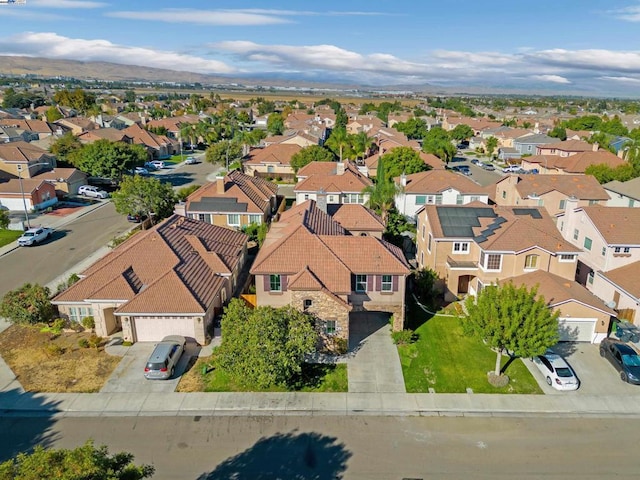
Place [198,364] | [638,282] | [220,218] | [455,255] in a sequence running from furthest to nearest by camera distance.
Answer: [220,218] < [455,255] < [638,282] < [198,364]

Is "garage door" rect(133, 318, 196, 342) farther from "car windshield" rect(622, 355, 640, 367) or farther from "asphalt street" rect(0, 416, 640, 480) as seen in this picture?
"car windshield" rect(622, 355, 640, 367)

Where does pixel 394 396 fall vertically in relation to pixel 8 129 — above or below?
below

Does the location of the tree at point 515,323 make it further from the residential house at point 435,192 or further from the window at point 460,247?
the residential house at point 435,192

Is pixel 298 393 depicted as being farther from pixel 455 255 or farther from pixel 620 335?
pixel 620 335

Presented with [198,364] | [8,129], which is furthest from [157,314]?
[8,129]

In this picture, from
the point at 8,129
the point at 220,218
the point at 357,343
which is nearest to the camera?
the point at 357,343
